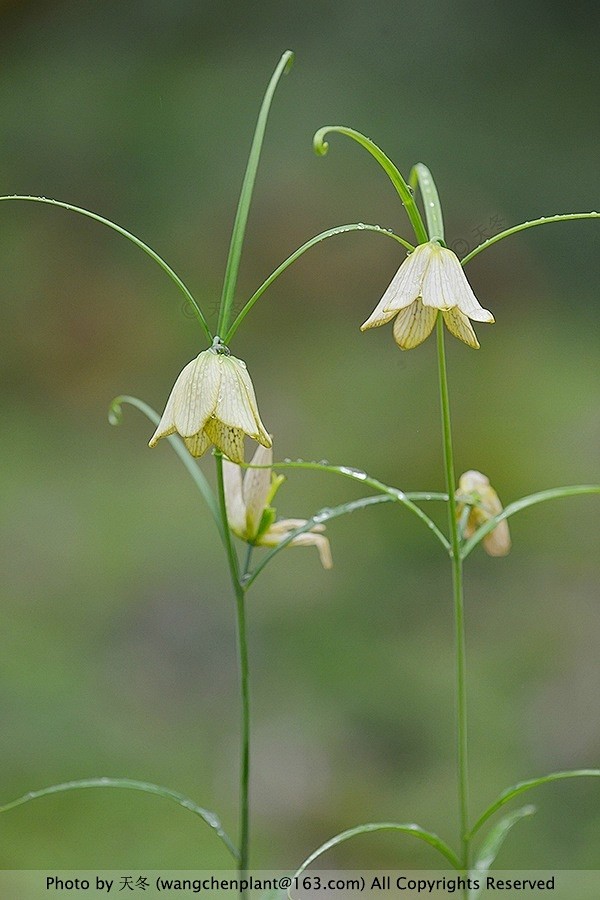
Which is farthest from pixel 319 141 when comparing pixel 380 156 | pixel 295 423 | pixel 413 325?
pixel 295 423

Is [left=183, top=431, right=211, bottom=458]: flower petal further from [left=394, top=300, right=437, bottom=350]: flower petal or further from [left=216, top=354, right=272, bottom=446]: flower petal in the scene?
[left=394, top=300, right=437, bottom=350]: flower petal

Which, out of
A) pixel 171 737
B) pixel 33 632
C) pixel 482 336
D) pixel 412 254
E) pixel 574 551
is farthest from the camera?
pixel 482 336

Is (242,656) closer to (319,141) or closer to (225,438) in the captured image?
(225,438)

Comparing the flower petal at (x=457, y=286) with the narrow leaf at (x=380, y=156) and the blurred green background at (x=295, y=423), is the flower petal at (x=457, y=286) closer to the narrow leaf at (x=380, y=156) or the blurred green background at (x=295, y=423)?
the narrow leaf at (x=380, y=156)

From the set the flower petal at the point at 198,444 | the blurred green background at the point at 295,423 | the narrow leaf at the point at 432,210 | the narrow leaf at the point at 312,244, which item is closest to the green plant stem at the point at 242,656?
the flower petal at the point at 198,444

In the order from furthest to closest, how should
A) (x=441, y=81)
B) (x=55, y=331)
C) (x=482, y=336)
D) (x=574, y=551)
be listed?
(x=441, y=81)
(x=55, y=331)
(x=482, y=336)
(x=574, y=551)

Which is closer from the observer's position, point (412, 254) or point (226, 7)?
point (412, 254)

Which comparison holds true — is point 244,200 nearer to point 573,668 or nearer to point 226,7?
point 573,668

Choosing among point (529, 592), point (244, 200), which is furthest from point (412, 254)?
point (529, 592)
